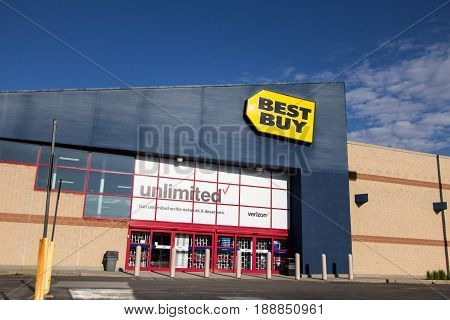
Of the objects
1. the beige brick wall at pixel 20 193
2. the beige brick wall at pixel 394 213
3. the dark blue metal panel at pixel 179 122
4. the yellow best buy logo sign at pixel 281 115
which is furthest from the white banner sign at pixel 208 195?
the beige brick wall at pixel 394 213

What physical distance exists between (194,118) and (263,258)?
30.1ft

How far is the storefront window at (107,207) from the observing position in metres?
20.9

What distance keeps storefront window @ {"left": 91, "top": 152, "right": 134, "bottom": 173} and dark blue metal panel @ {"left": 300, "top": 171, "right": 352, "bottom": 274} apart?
33.4 feet

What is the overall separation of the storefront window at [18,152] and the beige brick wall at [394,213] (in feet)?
60.4

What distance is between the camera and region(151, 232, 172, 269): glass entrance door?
22.2 m

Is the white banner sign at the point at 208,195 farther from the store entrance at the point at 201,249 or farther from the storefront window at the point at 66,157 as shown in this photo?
the storefront window at the point at 66,157

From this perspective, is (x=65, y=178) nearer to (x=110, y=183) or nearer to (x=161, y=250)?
(x=110, y=183)

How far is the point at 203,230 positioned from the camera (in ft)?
76.2

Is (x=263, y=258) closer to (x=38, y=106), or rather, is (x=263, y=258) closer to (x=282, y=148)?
(x=282, y=148)

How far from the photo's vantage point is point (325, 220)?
24.7 meters

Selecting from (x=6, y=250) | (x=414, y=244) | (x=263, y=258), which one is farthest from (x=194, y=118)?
(x=414, y=244)

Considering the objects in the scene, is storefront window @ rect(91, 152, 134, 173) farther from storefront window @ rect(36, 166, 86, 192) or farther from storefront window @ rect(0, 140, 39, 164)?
storefront window @ rect(0, 140, 39, 164)

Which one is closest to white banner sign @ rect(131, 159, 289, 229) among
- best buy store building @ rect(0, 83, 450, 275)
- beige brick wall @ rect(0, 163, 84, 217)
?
best buy store building @ rect(0, 83, 450, 275)

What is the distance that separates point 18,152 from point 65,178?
2491 millimetres
